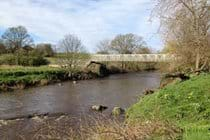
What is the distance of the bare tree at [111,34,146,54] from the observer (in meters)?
103

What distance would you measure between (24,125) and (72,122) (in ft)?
9.04

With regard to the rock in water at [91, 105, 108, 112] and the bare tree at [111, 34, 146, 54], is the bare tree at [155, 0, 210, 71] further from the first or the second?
the bare tree at [111, 34, 146, 54]

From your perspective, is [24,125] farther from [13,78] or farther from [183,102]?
[13,78]

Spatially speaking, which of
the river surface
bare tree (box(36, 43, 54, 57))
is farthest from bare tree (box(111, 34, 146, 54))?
the river surface

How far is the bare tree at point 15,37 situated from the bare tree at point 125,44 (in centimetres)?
2345

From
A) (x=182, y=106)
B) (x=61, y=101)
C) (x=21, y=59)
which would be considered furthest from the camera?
(x=21, y=59)

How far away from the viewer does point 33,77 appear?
173 ft

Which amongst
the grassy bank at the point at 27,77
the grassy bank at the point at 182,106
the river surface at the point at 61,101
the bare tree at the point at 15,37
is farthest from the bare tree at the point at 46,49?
the grassy bank at the point at 182,106

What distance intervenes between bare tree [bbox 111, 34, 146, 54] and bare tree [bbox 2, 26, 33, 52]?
23.4m

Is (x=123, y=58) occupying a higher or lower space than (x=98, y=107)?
higher

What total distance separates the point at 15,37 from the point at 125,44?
28655 mm

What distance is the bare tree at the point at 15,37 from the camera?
87.2 metres

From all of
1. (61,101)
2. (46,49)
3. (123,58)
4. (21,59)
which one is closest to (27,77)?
(61,101)

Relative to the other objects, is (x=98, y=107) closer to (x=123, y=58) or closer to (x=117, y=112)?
(x=117, y=112)
